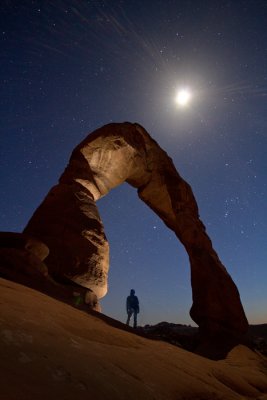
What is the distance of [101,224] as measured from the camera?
9.77m

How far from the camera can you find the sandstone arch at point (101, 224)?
28.2 feet

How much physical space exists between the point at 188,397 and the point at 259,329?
21758 millimetres

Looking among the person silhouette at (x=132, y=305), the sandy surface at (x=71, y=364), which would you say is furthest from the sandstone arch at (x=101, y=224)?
the sandy surface at (x=71, y=364)

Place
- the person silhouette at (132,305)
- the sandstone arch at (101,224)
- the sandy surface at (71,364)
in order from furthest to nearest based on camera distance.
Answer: the person silhouette at (132,305), the sandstone arch at (101,224), the sandy surface at (71,364)

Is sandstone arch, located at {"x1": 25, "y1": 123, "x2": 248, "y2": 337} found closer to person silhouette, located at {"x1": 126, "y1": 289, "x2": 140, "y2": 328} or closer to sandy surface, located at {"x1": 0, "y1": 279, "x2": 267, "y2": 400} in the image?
person silhouette, located at {"x1": 126, "y1": 289, "x2": 140, "y2": 328}

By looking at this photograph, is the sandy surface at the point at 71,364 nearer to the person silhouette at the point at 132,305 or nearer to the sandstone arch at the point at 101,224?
the sandstone arch at the point at 101,224

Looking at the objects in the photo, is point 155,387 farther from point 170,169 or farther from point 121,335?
point 170,169

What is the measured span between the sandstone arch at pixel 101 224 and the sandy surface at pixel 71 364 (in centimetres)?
501

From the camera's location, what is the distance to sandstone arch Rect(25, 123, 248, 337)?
8.59 meters

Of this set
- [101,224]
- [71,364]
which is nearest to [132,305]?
[101,224]

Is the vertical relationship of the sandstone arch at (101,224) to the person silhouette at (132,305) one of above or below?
above

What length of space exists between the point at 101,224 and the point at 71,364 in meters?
7.85

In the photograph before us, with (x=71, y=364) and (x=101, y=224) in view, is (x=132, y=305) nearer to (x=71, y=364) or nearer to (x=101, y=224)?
(x=101, y=224)

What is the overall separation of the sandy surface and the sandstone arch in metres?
5.01
